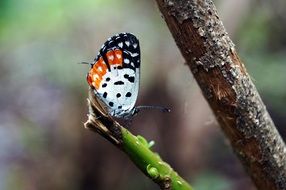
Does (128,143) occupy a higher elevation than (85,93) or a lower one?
lower

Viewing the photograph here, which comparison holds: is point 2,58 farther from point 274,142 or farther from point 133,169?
point 274,142

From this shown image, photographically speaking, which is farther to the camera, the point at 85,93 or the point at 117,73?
the point at 85,93

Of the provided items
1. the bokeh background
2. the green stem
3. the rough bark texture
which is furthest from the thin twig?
the bokeh background

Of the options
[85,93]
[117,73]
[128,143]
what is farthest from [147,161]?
[85,93]

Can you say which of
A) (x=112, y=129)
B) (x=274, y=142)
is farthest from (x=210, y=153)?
(x=112, y=129)

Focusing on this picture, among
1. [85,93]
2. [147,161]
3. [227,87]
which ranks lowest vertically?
[147,161]

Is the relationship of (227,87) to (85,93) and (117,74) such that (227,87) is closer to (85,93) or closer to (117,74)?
(117,74)

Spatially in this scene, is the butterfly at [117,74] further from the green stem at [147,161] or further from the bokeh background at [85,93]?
the bokeh background at [85,93]
